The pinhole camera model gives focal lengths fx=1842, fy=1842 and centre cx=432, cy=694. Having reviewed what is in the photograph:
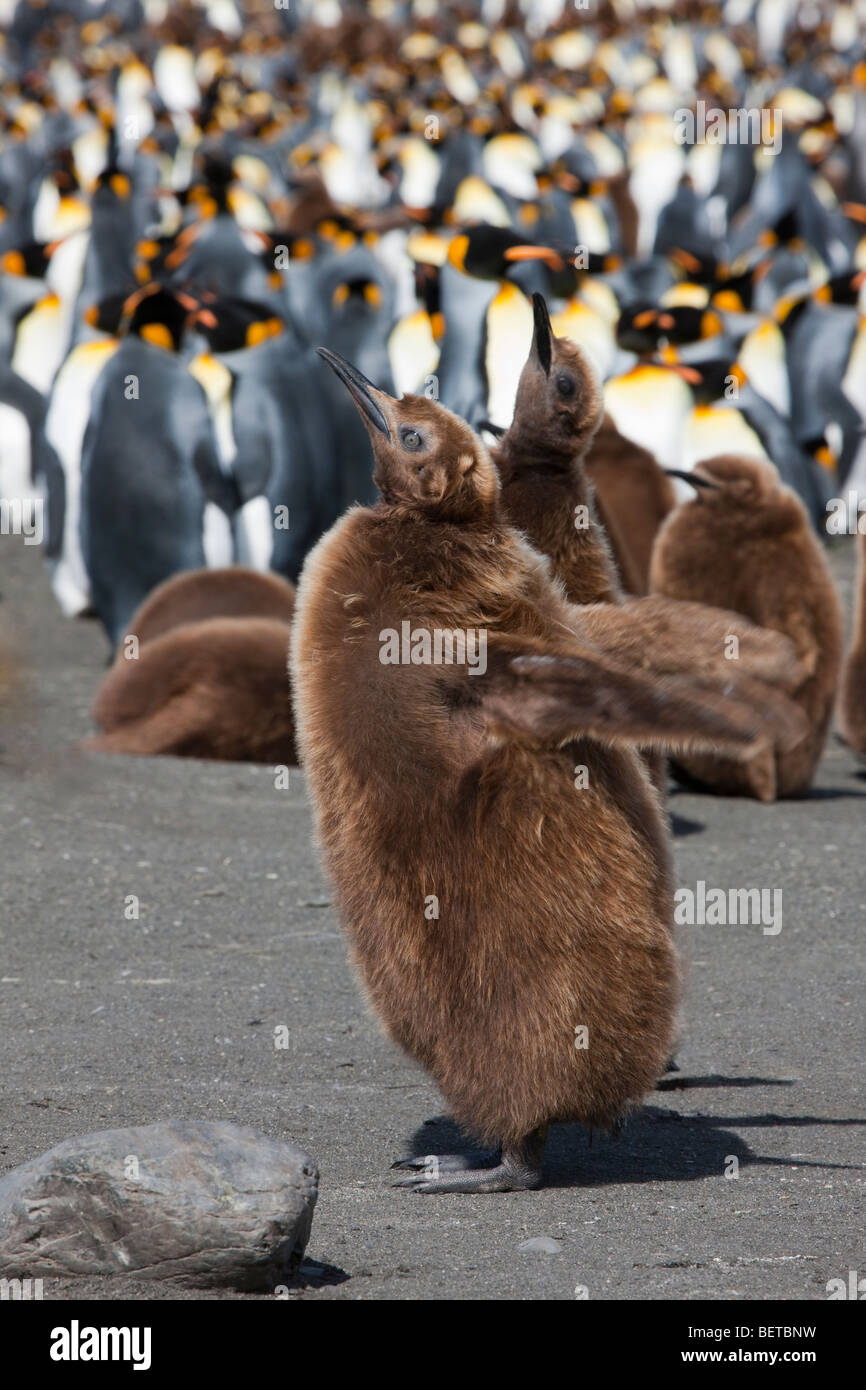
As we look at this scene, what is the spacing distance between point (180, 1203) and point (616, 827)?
85cm

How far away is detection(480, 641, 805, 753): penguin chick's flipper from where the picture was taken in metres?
2.43

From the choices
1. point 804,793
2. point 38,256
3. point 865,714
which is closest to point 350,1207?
point 804,793

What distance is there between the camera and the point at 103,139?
2083 centimetres

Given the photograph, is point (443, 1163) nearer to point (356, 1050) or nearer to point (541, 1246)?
point (541, 1246)

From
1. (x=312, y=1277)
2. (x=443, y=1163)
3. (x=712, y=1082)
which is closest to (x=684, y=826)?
(x=712, y=1082)

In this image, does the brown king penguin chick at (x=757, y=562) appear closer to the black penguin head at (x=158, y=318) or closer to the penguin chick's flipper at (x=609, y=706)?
the penguin chick's flipper at (x=609, y=706)

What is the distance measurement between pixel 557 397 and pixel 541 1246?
1.66 m

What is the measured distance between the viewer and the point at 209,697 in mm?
6207

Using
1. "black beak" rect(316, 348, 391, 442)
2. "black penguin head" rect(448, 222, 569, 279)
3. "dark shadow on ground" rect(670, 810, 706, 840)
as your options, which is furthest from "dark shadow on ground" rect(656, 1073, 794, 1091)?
"black penguin head" rect(448, 222, 569, 279)

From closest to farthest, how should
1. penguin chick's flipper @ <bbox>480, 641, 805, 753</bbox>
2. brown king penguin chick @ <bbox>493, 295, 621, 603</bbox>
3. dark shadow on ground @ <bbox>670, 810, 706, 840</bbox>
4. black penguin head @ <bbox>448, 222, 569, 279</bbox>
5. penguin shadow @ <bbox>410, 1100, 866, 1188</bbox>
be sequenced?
penguin chick's flipper @ <bbox>480, 641, 805, 753</bbox>, penguin shadow @ <bbox>410, 1100, 866, 1188</bbox>, brown king penguin chick @ <bbox>493, 295, 621, 603</bbox>, dark shadow on ground @ <bbox>670, 810, 706, 840</bbox>, black penguin head @ <bbox>448, 222, 569, 279</bbox>

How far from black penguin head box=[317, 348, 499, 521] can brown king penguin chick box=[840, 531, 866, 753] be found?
3.95 meters

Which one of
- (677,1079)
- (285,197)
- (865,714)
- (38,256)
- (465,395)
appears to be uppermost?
(285,197)

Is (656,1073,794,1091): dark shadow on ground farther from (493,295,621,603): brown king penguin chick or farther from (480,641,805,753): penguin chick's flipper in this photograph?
(480,641,805,753): penguin chick's flipper

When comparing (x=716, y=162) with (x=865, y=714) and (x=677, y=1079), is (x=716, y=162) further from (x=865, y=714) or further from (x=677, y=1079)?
(x=677, y=1079)
